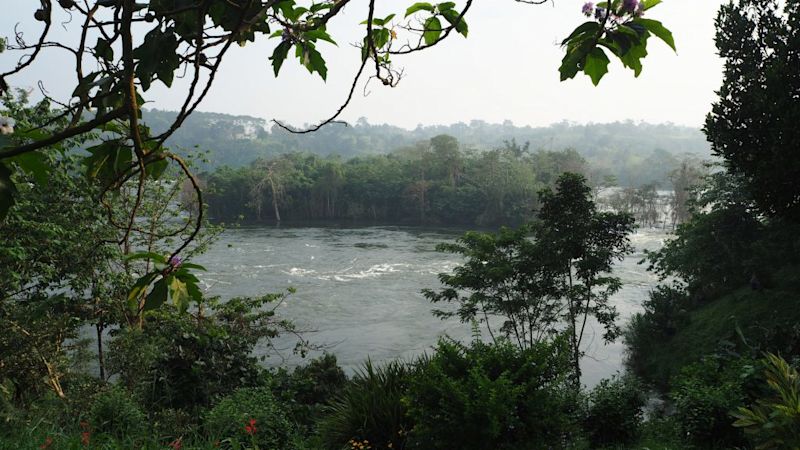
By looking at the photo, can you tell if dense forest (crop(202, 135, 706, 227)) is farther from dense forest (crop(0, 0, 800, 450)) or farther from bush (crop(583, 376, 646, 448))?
bush (crop(583, 376, 646, 448))

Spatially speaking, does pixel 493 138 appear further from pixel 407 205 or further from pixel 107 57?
pixel 107 57

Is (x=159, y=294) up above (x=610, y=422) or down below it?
above

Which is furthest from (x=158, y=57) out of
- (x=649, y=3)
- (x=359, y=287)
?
(x=359, y=287)

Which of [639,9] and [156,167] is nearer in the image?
[639,9]

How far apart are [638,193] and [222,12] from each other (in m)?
43.8

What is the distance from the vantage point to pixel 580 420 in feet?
23.0

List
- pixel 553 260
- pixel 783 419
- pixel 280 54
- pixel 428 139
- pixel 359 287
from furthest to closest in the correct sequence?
pixel 428 139, pixel 359 287, pixel 553 260, pixel 783 419, pixel 280 54

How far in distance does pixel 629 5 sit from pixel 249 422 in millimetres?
4290

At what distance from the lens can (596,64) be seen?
1035 mm

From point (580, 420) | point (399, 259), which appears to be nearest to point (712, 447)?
point (580, 420)

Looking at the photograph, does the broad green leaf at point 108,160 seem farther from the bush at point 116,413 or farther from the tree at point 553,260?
the tree at point 553,260

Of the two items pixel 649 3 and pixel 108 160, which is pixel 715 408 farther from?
pixel 108 160

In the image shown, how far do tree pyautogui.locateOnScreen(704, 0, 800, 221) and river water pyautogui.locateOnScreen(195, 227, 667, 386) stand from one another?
5805 millimetres

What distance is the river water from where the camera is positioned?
50.0ft
